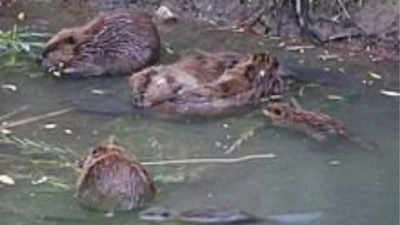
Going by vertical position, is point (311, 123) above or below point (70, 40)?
below

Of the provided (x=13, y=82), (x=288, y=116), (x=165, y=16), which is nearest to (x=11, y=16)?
(x=165, y=16)

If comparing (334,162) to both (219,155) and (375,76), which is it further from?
(375,76)

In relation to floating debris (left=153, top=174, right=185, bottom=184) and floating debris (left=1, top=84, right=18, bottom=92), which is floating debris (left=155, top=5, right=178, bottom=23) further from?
floating debris (left=153, top=174, right=185, bottom=184)

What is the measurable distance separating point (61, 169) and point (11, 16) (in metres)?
2.98

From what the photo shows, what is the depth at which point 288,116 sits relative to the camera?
5.55m

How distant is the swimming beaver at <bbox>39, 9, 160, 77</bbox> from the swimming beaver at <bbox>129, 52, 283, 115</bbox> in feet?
1.60

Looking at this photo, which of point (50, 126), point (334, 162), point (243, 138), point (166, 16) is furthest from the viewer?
Result: point (166, 16)

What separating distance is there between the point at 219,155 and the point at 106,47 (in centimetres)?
164

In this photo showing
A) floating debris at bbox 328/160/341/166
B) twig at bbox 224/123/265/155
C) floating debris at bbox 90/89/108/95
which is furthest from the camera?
floating debris at bbox 90/89/108/95

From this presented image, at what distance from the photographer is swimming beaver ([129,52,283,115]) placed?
18.8 ft

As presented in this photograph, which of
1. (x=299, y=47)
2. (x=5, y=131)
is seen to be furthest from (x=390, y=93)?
(x=5, y=131)

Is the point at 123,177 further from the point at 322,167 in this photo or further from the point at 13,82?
the point at 13,82

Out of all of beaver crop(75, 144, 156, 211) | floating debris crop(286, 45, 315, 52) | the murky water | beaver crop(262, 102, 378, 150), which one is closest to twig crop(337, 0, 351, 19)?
floating debris crop(286, 45, 315, 52)

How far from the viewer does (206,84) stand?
19.1 ft
